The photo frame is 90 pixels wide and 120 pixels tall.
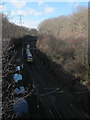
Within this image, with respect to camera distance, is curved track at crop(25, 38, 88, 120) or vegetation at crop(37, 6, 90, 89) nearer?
curved track at crop(25, 38, 88, 120)

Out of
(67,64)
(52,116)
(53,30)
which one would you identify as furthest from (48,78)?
(53,30)

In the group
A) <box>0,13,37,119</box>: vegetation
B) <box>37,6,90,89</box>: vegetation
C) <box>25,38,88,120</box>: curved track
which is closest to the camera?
<box>0,13,37,119</box>: vegetation

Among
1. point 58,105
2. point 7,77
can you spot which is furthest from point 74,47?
point 7,77

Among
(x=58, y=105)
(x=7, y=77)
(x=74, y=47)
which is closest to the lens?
(x=7, y=77)

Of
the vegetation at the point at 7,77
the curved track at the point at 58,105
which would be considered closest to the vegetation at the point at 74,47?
the curved track at the point at 58,105

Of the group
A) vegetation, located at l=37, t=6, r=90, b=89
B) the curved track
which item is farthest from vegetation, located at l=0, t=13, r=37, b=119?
vegetation, located at l=37, t=6, r=90, b=89

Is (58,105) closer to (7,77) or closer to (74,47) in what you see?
(7,77)

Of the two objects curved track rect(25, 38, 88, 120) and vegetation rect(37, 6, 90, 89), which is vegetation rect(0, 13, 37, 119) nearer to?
curved track rect(25, 38, 88, 120)

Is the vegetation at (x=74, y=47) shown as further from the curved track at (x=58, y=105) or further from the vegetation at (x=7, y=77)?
the vegetation at (x=7, y=77)

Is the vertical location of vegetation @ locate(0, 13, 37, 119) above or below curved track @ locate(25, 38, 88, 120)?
above

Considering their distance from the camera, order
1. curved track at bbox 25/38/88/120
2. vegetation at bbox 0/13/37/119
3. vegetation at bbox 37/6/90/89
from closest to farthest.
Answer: vegetation at bbox 0/13/37/119 → curved track at bbox 25/38/88/120 → vegetation at bbox 37/6/90/89

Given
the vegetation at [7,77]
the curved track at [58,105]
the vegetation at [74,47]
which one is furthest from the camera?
the vegetation at [74,47]

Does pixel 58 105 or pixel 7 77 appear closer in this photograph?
pixel 7 77

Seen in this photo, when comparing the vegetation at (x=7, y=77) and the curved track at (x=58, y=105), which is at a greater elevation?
the vegetation at (x=7, y=77)
